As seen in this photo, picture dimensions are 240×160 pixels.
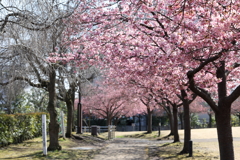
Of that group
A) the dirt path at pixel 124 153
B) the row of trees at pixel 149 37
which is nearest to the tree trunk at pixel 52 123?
the row of trees at pixel 149 37

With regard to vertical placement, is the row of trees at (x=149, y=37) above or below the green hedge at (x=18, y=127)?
above

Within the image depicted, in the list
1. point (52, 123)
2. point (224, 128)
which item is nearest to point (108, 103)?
point (52, 123)

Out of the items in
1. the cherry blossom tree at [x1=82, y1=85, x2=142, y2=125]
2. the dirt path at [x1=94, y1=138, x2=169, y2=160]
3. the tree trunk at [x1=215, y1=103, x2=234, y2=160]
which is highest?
the cherry blossom tree at [x1=82, y1=85, x2=142, y2=125]

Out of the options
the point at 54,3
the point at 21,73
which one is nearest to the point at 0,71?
the point at 21,73

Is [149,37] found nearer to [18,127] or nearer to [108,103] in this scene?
[18,127]

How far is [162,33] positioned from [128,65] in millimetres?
3750

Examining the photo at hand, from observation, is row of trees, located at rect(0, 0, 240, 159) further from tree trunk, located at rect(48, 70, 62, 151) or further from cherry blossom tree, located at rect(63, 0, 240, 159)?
tree trunk, located at rect(48, 70, 62, 151)

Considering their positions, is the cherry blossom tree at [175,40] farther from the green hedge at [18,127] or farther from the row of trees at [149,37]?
the green hedge at [18,127]

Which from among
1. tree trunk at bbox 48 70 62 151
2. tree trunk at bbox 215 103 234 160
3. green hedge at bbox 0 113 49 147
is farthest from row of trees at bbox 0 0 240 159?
green hedge at bbox 0 113 49 147

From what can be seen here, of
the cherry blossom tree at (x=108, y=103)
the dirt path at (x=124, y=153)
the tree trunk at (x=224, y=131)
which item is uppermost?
the cherry blossom tree at (x=108, y=103)

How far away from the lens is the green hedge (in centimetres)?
1456

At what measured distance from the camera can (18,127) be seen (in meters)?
16.2

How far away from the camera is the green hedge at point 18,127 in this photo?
47.8 feet

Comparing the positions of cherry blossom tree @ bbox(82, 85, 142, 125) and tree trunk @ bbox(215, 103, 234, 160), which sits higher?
cherry blossom tree @ bbox(82, 85, 142, 125)
